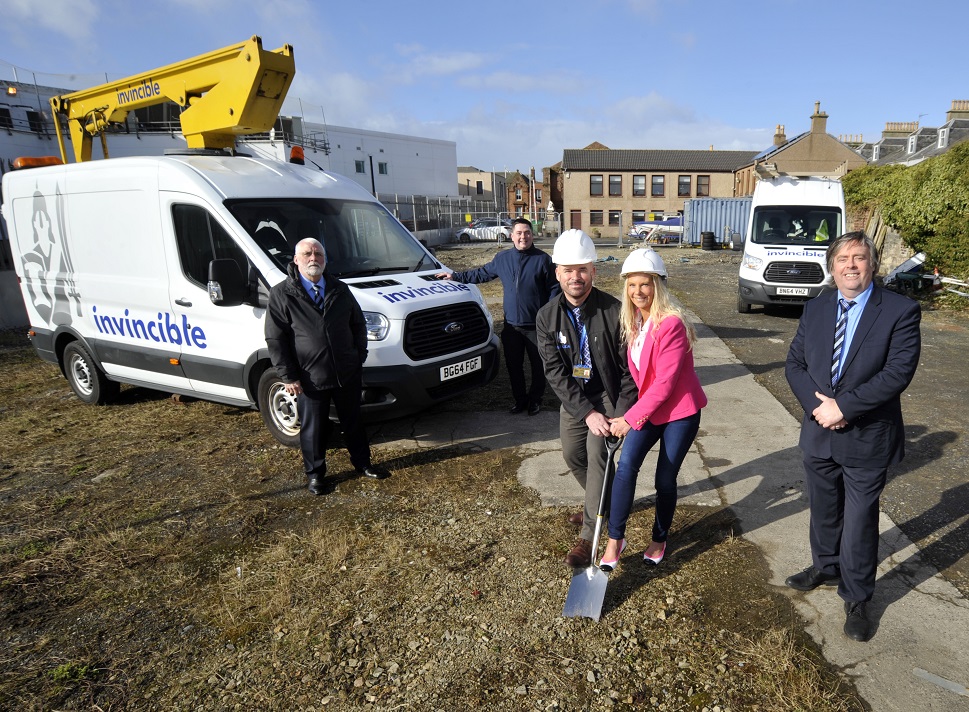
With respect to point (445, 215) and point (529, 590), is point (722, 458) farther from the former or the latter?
point (445, 215)

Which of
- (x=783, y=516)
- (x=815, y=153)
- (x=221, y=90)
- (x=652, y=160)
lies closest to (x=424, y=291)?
(x=783, y=516)

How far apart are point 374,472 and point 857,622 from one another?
332 centimetres

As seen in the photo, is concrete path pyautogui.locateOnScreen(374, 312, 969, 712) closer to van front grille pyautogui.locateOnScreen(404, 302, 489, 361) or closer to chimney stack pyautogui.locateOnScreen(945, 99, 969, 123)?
van front grille pyautogui.locateOnScreen(404, 302, 489, 361)

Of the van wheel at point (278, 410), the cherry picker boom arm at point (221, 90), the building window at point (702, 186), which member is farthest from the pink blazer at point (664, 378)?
the building window at point (702, 186)

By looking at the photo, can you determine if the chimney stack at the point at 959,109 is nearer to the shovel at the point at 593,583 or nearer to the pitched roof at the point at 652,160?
the pitched roof at the point at 652,160

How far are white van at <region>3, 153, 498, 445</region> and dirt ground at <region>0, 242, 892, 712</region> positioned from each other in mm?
813

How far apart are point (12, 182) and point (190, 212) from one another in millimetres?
3276

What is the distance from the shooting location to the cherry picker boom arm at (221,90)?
612cm

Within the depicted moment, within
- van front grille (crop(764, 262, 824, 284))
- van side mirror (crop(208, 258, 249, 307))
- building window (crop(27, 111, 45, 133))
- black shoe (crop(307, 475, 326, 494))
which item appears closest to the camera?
black shoe (crop(307, 475, 326, 494))

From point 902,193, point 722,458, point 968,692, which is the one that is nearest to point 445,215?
point 902,193

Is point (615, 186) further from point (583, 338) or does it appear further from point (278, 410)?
point (583, 338)

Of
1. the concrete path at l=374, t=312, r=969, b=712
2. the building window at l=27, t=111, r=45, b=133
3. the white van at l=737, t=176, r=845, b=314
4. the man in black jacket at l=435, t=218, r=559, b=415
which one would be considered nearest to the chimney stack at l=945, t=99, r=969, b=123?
the white van at l=737, t=176, r=845, b=314

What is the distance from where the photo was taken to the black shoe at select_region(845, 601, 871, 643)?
9.20ft

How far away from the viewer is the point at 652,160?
52.2m
